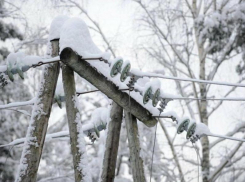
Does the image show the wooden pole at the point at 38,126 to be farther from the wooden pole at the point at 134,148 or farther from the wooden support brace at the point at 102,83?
the wooden pole at the point at 134,148

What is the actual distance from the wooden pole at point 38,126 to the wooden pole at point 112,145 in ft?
2.08

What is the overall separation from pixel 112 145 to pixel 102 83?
2.05 feet

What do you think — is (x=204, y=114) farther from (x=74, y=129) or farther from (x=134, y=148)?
(x=74, y=129)

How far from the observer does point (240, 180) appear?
8773 millimetres

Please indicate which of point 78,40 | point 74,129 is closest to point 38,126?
point 74,129

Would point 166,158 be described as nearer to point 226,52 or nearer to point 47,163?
point 226,52

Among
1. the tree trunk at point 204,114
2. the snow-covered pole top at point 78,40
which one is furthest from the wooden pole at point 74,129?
the tree trunk at point 204,114

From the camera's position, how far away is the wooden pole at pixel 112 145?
3.68 meters

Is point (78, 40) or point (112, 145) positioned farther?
point (112, 145)

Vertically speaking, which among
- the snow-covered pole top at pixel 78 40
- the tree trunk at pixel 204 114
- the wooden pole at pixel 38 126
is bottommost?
the wooden pole at pixel 38 126

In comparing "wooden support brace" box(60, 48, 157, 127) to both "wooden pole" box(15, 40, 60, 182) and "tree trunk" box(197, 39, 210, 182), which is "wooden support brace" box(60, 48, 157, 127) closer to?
"wooden pole" box(15, 40, 60, 182)

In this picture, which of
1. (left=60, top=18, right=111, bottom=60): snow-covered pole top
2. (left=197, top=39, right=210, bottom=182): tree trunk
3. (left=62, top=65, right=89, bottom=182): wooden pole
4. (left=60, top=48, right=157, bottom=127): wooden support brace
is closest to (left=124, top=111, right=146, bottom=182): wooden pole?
(left=60, top=48, right=157, bottom=127): wooden support brace

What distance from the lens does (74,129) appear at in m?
3.50

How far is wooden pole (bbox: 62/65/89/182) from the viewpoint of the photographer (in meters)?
3.39
